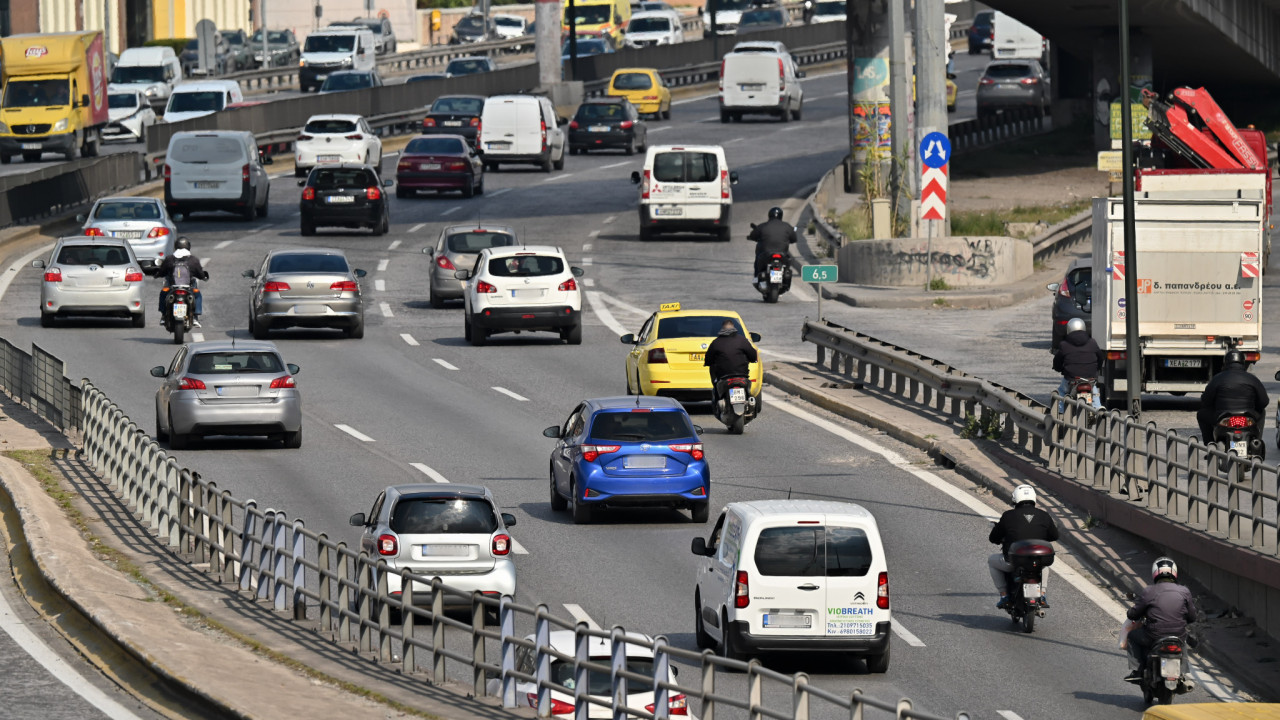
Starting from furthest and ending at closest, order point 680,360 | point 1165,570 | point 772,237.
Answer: point 772,237 < point 680,360 < point 1165,570

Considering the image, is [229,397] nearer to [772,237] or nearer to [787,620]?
[787,620]

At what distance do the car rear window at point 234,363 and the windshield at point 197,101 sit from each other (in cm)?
4442

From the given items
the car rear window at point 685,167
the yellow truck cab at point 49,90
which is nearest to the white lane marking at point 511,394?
the car rear window at point 685,167

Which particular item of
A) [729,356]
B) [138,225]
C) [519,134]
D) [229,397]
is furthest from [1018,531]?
[519,134]

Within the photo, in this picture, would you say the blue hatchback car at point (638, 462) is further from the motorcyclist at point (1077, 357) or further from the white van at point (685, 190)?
the white van at point (685, 190)

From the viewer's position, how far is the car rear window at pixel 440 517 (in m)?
19.0

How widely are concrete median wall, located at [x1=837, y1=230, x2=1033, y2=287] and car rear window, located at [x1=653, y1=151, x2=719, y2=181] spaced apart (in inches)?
216

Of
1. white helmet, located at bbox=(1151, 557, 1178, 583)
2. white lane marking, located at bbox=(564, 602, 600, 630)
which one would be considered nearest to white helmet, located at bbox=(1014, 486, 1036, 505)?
white helmet, located at bbox=(1151, 557, 1178, 583)

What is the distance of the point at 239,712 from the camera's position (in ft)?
43.5

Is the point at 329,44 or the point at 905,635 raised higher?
the point at 329,44

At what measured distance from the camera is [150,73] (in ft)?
261

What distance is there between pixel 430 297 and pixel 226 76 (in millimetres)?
53438

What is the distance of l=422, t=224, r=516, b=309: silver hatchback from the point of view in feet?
133

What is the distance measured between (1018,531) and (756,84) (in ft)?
194
